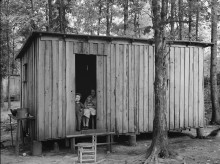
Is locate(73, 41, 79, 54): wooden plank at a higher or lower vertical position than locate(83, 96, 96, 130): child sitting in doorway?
higher

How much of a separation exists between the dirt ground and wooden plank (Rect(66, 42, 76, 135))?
942 millimetres

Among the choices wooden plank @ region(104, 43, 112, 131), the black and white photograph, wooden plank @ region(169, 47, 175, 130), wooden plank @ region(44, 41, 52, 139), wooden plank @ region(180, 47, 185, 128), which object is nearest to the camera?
the black and white photograph

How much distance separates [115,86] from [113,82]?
169 mm

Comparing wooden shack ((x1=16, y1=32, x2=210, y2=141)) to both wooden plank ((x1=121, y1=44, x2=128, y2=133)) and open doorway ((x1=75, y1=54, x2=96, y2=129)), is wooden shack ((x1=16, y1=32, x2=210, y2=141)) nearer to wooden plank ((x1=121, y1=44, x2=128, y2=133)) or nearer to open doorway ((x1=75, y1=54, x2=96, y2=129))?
wooden plank ((x1=121, y1=44, x2=128, y2=133))

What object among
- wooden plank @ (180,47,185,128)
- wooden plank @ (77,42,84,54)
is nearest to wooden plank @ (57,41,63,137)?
wooden plank @ (77,42,84,54)

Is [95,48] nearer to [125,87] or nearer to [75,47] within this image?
[75,47]

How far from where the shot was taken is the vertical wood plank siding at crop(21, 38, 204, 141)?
8.99 metres

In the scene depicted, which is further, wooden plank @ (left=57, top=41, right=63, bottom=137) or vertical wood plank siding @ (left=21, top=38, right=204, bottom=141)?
wooden plank @ (left=57, top=41, right=63, bottom=137)

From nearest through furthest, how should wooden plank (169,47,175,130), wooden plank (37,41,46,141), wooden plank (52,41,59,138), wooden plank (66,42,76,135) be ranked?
wooden plank (37,41,46,141), wooden plank (52,41,59,138), wooden plank (66,42,76,135), wooden plank (169,47,175,130)

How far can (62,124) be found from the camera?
9.14m

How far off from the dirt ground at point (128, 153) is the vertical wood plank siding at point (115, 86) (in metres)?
0.65

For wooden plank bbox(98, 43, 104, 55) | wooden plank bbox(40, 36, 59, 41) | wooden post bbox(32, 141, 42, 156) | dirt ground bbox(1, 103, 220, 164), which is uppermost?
wooden plank bbox(40, 36, 59, 41)

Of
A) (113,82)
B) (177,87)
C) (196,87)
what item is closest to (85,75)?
(113,82)

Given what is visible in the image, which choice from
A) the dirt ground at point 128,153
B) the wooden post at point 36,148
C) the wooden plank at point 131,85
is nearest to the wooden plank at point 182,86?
the dirt ground at point 128,153
